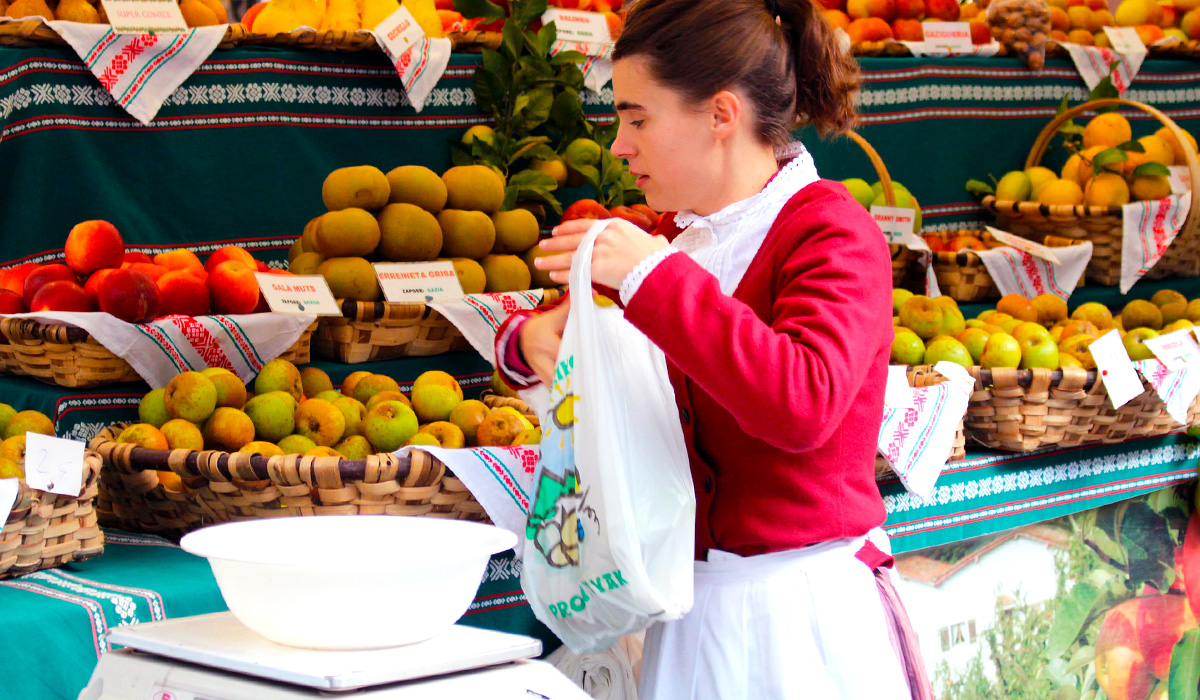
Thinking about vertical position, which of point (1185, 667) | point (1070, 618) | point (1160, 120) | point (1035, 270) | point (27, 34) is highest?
point (27, 34)

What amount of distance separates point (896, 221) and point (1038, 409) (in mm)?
739

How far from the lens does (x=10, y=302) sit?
1.77 metres

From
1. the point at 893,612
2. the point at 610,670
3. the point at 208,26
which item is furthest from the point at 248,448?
the point at 208,26

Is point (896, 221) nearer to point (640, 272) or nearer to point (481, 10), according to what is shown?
point (481, 10)

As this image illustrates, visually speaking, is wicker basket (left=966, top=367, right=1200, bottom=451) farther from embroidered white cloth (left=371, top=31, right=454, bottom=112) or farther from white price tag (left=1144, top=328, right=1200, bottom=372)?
embroidered white cloth (left=371, top=31, right=454, bottom=112)

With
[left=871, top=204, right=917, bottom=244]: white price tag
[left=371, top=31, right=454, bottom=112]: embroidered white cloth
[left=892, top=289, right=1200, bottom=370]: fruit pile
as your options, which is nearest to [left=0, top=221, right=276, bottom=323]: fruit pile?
[left=371, top=31, right=454, bottom=112]: embroidered white cloth

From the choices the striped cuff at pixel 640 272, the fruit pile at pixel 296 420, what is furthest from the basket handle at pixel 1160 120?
the striped cuff at pixel 640 272

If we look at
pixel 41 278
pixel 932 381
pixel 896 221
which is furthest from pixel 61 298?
pixel 896 221

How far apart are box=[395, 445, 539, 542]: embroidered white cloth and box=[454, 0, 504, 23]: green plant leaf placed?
1420 millimetres

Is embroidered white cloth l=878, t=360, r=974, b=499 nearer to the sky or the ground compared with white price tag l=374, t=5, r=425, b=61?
nearer to the ground

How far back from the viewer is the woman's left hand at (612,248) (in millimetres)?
991

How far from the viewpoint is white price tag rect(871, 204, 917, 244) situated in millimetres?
2613

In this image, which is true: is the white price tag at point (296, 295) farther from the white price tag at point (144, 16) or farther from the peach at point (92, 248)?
the white price tag at point (144, 16)

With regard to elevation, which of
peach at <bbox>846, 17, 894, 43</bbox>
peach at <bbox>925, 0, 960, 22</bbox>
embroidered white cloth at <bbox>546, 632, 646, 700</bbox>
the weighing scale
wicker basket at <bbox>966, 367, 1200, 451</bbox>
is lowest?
embroidered white cloth at <bbox>546, 632, 646, 700</bbox>
